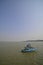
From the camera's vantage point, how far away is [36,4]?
3988mm

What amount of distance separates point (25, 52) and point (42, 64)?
2.58 metres

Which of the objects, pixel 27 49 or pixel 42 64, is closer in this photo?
pixel 42 64

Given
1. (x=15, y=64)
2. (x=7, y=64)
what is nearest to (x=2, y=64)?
(x=7, y=64)

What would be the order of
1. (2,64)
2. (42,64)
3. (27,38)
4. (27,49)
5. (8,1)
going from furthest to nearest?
(27,49), (27,38), (8,1), (2,64), (42,64)

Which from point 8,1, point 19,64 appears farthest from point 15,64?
point 8,1

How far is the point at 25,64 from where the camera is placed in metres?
3.62

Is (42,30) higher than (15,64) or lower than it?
higher

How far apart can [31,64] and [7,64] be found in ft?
2.28

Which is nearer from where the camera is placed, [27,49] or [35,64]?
[35,64]

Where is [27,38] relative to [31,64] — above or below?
above

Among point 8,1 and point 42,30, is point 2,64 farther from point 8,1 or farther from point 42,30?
point 8,1

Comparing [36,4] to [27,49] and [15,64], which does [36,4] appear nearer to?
[15,64]

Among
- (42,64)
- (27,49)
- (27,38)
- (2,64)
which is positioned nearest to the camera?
(42,64)

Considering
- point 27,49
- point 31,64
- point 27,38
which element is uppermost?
point 27,38
